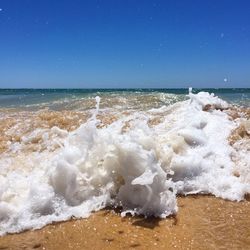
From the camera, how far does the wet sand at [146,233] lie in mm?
2934

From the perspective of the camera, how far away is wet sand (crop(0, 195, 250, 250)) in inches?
115

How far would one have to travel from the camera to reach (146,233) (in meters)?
3.09

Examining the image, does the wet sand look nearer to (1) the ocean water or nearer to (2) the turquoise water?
(1) the ocean water

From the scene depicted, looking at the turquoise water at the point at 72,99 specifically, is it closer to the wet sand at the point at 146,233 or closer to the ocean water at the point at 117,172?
the ocean water at the point at 117,172

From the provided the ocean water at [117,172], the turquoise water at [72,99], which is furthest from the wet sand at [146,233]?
the turquoise water at [72,99]

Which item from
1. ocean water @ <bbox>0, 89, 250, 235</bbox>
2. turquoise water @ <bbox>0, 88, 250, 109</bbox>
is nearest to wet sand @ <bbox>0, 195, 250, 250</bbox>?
ocean water @ <bbox>0, 89, 250, 235</bbox>

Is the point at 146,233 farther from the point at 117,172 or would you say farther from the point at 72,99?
the point at 72,99

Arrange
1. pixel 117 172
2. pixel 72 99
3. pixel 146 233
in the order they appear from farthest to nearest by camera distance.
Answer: pixel 72 99 → pixel 117 172 → pixel 146 233

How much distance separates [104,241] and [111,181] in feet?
2.85

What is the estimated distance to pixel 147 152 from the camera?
3.76 metres

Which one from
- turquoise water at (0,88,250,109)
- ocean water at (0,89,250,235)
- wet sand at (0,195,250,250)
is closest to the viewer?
wet sand at (0,195,250,250)

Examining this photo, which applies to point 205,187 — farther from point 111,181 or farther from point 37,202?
point 37,202

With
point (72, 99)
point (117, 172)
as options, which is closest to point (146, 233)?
point (117, 172)

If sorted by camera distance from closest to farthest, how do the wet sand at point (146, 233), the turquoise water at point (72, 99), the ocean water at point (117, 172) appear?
1. the wet sand at point (146, 233)
2. the ocean water at point (117, 172)
3. the turquoise water at point (72, 99)
